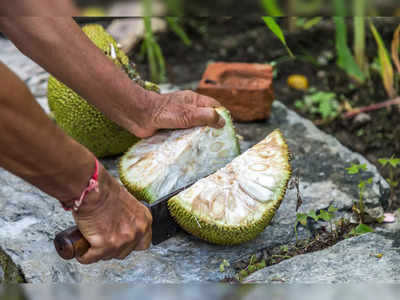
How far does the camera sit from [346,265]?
5.03 feet

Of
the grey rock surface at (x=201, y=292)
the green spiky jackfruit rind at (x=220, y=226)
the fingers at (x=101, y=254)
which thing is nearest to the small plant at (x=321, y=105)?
the green spiky jackfruit rind at (x=220, y=226)

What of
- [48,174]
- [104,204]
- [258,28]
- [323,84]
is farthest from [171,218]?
[258,28]

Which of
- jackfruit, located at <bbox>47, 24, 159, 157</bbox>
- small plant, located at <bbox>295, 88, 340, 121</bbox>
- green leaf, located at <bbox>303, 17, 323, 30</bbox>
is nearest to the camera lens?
jackfruit, located at <bbox>47, 24, 159, 157</bbox>

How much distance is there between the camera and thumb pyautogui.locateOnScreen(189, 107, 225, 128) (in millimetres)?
1752

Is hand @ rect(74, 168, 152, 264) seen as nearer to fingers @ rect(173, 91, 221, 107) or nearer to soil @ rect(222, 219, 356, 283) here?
soil @ rect(222, 219, 356, 283)

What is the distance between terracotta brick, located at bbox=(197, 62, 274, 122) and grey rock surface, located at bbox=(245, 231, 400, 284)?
0.88 metres

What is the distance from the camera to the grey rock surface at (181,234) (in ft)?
5.17

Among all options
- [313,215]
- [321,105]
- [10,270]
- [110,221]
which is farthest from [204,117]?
[321,105]

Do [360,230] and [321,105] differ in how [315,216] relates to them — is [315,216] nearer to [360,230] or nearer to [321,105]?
[360,230]

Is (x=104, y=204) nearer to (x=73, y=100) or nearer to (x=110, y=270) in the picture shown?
(x=110, y=270)

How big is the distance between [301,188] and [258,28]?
173 cm

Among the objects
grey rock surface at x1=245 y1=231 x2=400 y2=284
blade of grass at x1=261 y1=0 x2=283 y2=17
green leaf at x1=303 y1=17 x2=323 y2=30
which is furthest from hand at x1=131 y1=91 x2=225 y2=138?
green leaf at x1=303 y1=17 x2=323 y2=30

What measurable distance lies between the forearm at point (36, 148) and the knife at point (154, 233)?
17 centimetres

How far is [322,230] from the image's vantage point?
69.9 inches
